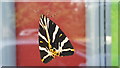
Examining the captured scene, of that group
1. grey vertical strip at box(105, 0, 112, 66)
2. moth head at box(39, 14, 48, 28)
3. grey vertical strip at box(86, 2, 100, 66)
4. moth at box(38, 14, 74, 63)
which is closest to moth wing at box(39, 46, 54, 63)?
moth at box(38, 14, 74, 63)

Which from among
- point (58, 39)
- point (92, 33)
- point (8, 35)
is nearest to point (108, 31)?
point (92, 33)

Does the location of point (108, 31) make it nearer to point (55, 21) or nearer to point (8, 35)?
point (55, 21)

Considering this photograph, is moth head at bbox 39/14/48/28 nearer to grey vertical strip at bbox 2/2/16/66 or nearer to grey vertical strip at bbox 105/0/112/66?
grey vertical strip at bbox 2/2/16/66

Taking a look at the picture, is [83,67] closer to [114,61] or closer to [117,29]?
[114,61]

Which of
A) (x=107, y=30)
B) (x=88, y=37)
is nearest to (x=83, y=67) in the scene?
(x=88, y=37)

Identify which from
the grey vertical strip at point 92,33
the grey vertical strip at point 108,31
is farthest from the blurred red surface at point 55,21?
the grey vertical strip at point 108,31

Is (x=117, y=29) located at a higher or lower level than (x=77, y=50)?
higher

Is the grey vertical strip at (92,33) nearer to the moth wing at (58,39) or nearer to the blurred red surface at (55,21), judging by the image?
the blurred red surface at (55,21)
